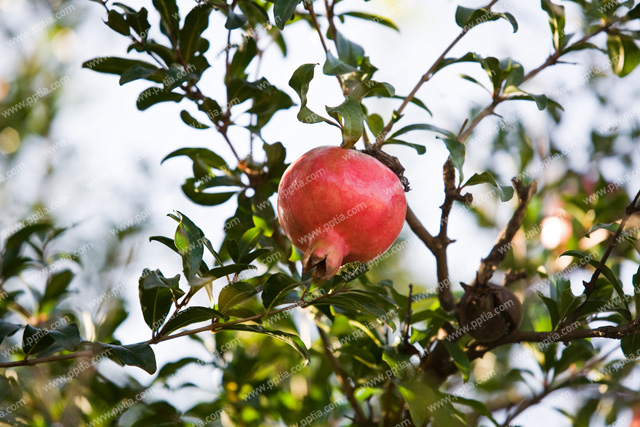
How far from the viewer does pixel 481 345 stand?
5.46 ft

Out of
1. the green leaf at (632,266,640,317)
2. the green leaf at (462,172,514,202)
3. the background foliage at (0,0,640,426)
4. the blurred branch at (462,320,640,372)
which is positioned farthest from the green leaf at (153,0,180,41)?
the green leaf at (632,266,640,317)

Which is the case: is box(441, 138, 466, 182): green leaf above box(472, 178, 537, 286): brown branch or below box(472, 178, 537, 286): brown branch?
above

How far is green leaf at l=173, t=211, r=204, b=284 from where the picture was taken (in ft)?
3.78

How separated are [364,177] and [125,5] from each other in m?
0.83

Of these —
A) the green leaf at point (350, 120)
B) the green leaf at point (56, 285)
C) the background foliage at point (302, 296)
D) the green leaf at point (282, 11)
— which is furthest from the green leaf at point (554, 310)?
the green leaf at point (56, 285)

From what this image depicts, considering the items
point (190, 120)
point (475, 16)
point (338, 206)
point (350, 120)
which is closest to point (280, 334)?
point (338, 206)

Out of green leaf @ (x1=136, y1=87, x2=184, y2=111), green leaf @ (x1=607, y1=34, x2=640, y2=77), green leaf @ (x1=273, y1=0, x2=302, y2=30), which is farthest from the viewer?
green leaf @ (x1=607, y1=34, x2=640, y2=77)

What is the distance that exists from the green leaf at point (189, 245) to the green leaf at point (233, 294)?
0.09 m

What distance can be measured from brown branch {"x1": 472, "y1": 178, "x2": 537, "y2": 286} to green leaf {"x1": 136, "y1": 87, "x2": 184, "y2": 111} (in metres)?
0.90

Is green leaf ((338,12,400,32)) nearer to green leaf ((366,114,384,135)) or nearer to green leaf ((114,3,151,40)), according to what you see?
green leaf ((366,114,384,135))

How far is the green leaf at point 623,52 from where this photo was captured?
6.32 feet

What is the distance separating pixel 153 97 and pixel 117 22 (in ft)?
0.65

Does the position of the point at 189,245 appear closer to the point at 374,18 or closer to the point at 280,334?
the point at 280,334

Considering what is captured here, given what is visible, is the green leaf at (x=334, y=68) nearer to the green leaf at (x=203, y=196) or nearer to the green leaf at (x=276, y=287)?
the green leaf at (x=276, y=287)
